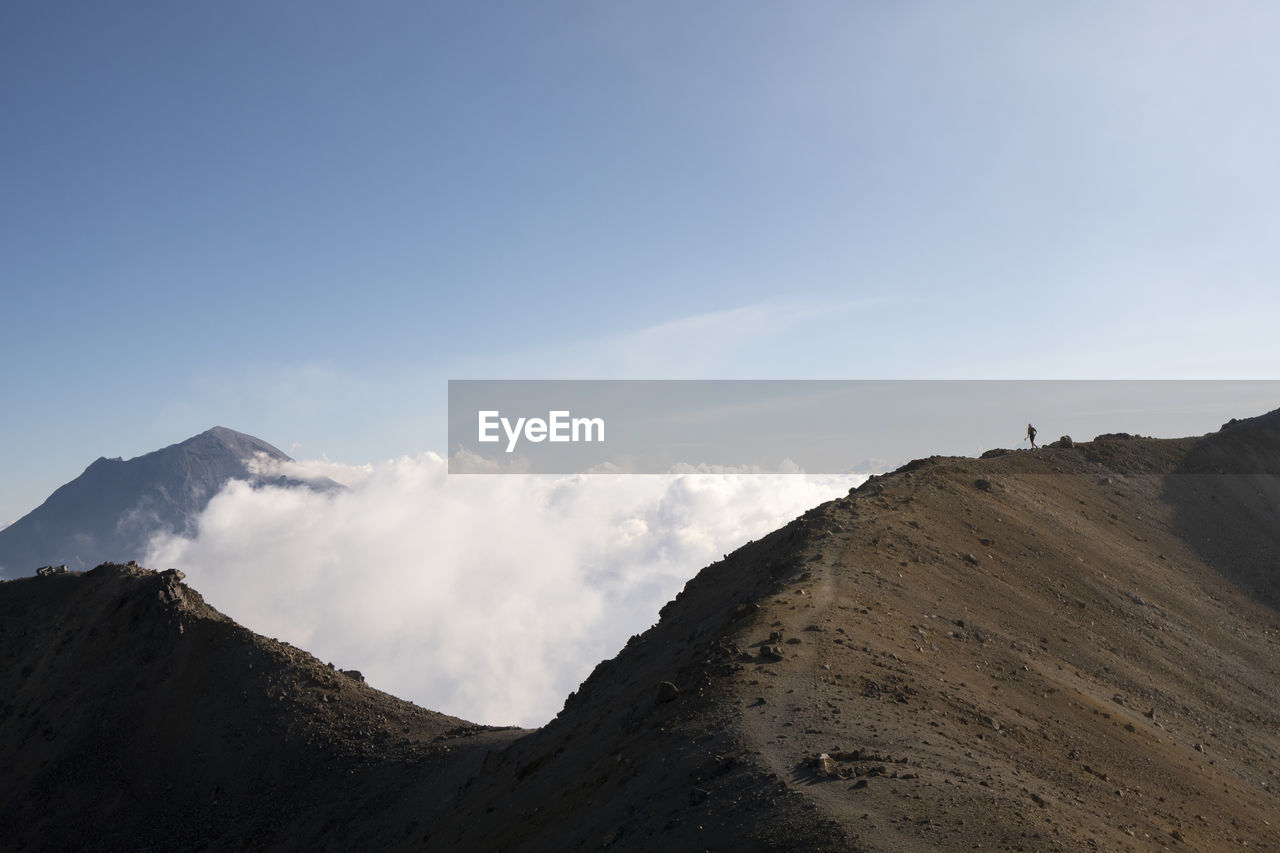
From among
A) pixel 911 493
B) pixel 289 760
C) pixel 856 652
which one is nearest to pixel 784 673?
pixel 856 652

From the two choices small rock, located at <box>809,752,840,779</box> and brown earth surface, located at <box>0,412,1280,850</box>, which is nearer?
small rock, located at <box>809,752,840,779</box>

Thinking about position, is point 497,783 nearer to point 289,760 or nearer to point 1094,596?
point 289,760

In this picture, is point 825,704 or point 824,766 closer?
point 824,766

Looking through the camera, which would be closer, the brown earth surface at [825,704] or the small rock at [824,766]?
the small rock at [824,766]

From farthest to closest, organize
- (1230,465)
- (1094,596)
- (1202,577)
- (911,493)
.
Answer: (1230,465), (1202,577), (911,493), (1094,596)

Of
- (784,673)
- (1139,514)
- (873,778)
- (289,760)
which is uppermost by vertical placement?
(1139,514)

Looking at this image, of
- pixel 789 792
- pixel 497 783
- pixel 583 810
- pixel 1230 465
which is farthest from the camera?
pixel 1230 465

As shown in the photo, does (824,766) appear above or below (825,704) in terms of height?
below

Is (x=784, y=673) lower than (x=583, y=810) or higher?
higher
